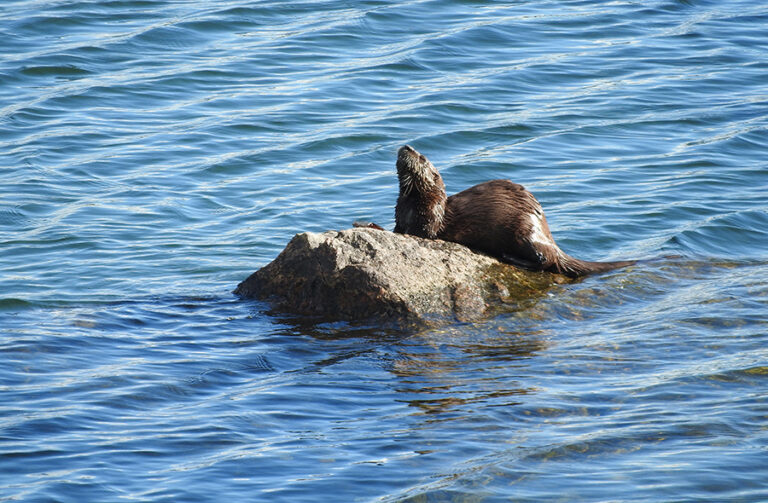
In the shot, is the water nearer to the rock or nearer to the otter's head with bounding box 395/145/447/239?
the rock

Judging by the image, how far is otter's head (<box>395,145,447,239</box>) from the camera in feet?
25.0

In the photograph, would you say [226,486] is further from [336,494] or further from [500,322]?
[500,322]

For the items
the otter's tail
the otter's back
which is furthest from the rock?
the otter's tail

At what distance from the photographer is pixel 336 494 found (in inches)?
186

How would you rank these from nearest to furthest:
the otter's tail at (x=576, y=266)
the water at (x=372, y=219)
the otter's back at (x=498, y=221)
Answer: the water at (x=372, y=219) → the otter's back at (x=498, y=221) → the otter's tail at (x=576, y=266)

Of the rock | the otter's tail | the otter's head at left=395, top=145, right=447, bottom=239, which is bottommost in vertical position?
the otter's tail

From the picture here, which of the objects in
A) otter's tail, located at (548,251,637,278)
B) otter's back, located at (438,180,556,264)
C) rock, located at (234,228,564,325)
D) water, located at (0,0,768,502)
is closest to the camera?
water, located at (0,0,768,502)

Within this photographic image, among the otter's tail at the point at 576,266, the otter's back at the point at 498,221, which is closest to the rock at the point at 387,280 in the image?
the otter's back at the point at 498,221

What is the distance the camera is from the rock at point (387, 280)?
22.7ft

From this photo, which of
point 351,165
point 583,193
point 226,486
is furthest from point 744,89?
point 226,486

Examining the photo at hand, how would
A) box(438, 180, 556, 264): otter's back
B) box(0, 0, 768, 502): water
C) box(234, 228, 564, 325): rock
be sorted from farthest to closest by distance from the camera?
box(438, 180, 556, 264): otter's back
box(234, 228, 564, 325): rock
box(0, 0, 768, 502): water

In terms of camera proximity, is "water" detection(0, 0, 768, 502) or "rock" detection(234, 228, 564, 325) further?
"rock" detection(234, 228, 564, 325)

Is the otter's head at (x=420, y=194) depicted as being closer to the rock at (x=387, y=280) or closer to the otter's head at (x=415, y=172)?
the otter's head at (x=415, y=172)

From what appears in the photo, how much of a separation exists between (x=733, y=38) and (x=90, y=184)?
32.9ft
